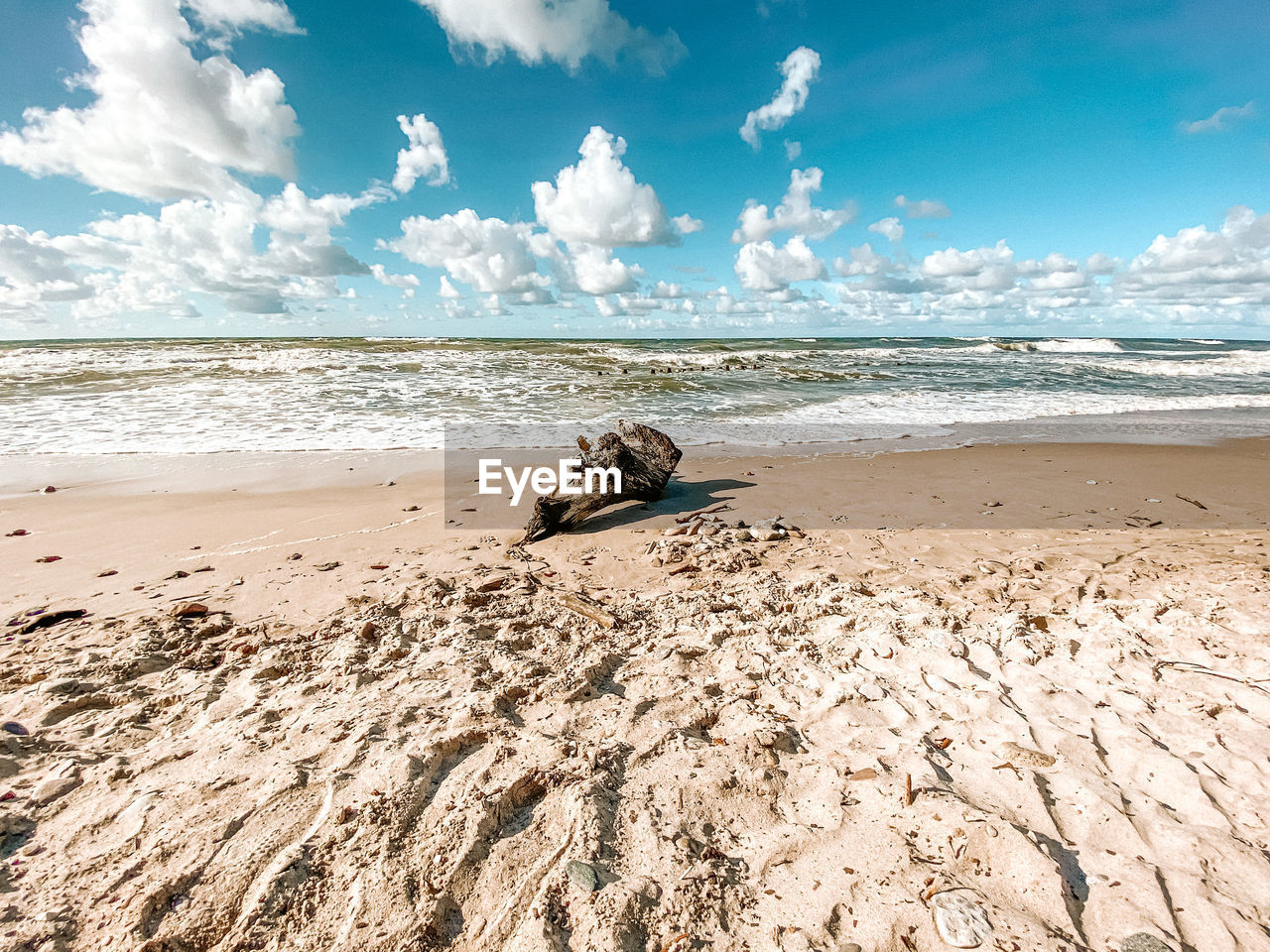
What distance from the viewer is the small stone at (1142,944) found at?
1.67 m

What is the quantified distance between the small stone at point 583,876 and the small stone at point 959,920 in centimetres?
116

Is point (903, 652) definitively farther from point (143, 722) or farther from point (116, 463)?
point (116, 463)

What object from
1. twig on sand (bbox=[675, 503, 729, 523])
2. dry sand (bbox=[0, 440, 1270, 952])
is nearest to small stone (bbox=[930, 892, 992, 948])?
dry sand (bbox=[0, 440, 1270, 952])

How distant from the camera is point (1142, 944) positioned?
1.68m

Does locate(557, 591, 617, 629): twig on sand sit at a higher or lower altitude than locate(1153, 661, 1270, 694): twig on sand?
lower

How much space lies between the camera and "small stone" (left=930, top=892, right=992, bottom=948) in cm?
172

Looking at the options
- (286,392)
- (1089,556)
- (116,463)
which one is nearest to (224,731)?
(1089,556)

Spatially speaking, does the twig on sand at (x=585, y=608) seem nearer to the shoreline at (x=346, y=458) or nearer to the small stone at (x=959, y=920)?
the small stone at (x=959, y=920)

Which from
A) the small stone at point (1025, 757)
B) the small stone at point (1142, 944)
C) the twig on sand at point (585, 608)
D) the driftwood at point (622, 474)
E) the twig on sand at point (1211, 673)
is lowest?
the twig on sand at point (585, 608)

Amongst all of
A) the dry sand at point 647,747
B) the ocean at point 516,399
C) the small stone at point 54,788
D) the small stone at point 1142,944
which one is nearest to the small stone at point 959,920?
the dry sand at point 647,747

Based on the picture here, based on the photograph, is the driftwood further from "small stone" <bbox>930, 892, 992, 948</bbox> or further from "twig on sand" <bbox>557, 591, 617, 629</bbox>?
"small stone" <bbox>930, 892, 992, 948</bbox>

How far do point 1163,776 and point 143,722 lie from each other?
196 inches

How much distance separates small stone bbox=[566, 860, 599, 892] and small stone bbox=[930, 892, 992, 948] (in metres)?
1.16

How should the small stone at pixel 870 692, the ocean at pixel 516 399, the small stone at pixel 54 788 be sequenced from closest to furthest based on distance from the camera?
1. the small stone at pixel 54 788
2. the small stone at pixel 870 692
3. the ocean at pixel 516 399
